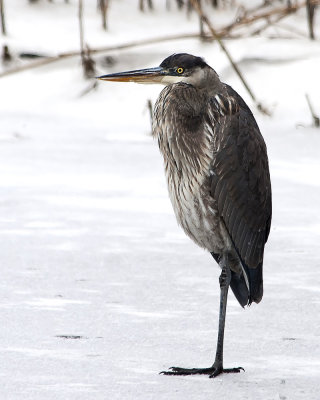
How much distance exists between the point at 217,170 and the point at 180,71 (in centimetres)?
45

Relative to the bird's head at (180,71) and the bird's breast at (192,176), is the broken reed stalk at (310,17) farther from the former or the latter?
the bird's breast at (192,176)

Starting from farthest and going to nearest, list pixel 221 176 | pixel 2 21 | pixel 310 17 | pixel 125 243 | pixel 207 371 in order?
pixel 2 21
pixel 310 17
pixel 125 243
pixel 221 176
pixel 207 371

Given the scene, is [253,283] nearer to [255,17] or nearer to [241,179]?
[241,179]

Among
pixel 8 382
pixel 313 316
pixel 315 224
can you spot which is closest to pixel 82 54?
pixel 315 224

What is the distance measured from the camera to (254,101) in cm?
857

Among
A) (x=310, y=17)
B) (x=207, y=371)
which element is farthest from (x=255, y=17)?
(x=207, y=371)

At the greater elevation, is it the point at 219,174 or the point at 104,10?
the point at 219,174

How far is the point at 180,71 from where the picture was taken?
411 centimetres

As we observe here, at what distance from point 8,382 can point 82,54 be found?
5861 mm

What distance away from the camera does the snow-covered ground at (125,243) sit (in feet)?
12.2

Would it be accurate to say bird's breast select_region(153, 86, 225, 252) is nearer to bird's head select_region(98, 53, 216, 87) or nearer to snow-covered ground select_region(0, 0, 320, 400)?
bird's head select_region(98, 53, 216, 87)

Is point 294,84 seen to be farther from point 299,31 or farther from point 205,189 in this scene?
point 205,189

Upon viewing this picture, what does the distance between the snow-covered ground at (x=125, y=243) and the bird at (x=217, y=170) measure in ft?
0.96

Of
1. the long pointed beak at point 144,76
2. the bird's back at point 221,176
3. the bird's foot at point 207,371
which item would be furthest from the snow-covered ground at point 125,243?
the long pointed beak at point 144,76
